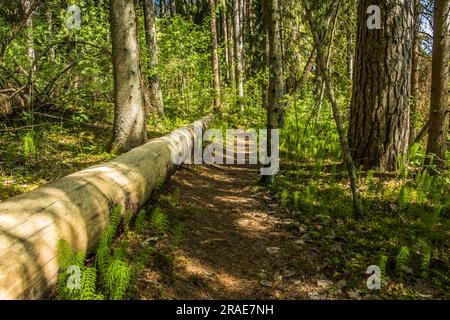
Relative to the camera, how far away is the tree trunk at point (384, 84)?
199 inches

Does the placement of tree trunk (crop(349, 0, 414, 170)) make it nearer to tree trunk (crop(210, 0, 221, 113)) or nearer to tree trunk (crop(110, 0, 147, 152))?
tree trunk (crop(110, 0, 147, 152))

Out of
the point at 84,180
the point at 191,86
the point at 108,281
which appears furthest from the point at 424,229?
the point at 191,86

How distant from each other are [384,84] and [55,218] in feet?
16.0

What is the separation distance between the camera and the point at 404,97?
5203 mm

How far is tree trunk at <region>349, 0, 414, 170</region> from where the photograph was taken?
506 centimetres

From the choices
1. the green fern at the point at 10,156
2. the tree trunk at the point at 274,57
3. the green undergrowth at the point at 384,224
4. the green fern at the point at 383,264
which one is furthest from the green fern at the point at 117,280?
the tree trunk at the point at 274,57

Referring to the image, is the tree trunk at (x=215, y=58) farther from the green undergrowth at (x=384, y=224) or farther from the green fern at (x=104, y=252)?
the green fern at (x=104, y=252)

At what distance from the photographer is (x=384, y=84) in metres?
5.16

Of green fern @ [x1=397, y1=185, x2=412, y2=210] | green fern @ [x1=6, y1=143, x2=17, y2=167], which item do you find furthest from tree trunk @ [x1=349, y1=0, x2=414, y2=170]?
green fern @ [x1=6, y1=143, x2=17, y2=167]

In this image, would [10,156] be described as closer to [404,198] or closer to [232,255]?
[232,255]

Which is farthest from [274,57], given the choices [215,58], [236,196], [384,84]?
[215,58]

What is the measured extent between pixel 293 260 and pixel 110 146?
405 cm

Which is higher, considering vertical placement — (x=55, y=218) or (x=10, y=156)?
(x=10, y=156)

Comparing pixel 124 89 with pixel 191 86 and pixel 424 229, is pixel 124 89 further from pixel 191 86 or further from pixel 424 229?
pixel 191 86
